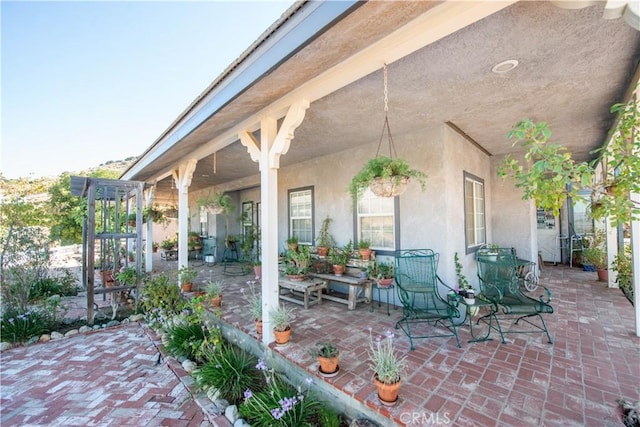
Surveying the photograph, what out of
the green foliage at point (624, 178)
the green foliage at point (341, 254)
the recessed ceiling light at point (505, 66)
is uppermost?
the recessed ceiling light at point (505, 66)

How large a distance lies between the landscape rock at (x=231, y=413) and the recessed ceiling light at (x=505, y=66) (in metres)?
3.88

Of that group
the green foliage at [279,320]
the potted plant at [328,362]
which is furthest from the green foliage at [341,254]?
the potted plant at [328,362]

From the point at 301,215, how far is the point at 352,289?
258 centimetres

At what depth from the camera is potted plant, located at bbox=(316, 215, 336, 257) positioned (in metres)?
5.35

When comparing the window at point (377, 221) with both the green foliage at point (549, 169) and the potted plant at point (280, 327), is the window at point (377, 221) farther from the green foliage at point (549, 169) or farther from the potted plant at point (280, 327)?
the green foliage at point (549, 169)

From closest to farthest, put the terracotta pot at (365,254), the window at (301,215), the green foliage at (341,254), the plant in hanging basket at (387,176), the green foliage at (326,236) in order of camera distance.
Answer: the plant in hanging basket at (387,176) → the terracotta pot at (365,254) → the green foliage at (341,254) → the green foliage at (326,236) → the window at (301,215)

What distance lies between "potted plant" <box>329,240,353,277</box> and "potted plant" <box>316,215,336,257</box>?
268 mm

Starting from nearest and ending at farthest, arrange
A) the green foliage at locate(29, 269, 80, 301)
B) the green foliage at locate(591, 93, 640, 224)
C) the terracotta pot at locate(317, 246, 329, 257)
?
the green foliage at locate(591, 93, 640, 224) < the terracotta pot at locate(317, 246, 329, 257) < the green foliage at locate(29, 269, 80, 301)

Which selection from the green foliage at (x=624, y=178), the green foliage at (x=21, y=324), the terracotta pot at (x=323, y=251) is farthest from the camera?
the terracotta pot at (x=323, y=251)

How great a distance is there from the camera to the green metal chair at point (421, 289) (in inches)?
127

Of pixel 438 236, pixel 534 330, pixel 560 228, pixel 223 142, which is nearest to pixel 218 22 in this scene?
pixel 223 142

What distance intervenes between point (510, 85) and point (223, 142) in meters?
3.72

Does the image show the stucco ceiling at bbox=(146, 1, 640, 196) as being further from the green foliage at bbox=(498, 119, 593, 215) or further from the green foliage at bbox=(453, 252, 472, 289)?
the green foliage at bbox=(453, 252, 472, 289)

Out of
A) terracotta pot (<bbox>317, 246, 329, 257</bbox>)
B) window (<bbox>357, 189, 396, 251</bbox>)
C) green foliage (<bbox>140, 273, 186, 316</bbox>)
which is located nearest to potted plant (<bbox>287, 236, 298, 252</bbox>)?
terracotta pot (<bbox>317, 246, 329, 257</bbox>)
